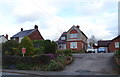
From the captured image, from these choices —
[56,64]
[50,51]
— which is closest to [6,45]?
[50,51]

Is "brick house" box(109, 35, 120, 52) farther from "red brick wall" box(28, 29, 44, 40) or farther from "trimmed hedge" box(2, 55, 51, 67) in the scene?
"trimmed hedge" box(2, 55, 51, 67)

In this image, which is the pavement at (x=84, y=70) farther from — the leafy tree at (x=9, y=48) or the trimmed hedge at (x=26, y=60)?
the leafy tree at (x=9, y=48)

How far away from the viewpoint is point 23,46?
21156 millimetres

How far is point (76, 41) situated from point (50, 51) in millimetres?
20999

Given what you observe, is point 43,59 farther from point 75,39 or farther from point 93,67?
point 75,39

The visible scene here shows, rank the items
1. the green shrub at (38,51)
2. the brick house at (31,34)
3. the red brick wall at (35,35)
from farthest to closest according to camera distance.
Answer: the red brick wall at (35,35) < the brick house at (31,34) < the green shrub at (38,51)

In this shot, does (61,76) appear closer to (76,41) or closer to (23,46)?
(23,46)

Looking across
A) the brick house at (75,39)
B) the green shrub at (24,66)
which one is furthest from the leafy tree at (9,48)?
the brick house at (75,39)

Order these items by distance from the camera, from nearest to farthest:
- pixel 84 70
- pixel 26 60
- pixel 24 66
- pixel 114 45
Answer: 1. pixel 84 70
2. pixel 24 66
3. pixel 26 60
4. pixel 114 45

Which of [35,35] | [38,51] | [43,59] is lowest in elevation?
[43,59]

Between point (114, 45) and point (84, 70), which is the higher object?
point (114, 45)

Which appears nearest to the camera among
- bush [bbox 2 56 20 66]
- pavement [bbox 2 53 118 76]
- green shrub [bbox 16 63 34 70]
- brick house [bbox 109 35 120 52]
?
pavement [bbox 2 53 118 76]

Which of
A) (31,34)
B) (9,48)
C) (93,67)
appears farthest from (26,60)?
(31,34)

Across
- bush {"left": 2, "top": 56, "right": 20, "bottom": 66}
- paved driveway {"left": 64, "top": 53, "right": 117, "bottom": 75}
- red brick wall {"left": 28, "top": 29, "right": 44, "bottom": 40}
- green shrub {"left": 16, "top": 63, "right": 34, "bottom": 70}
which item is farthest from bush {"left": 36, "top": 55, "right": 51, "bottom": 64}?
red brick wall {"left": 28, "top": 29, "right": 44, "bottom": 40}
